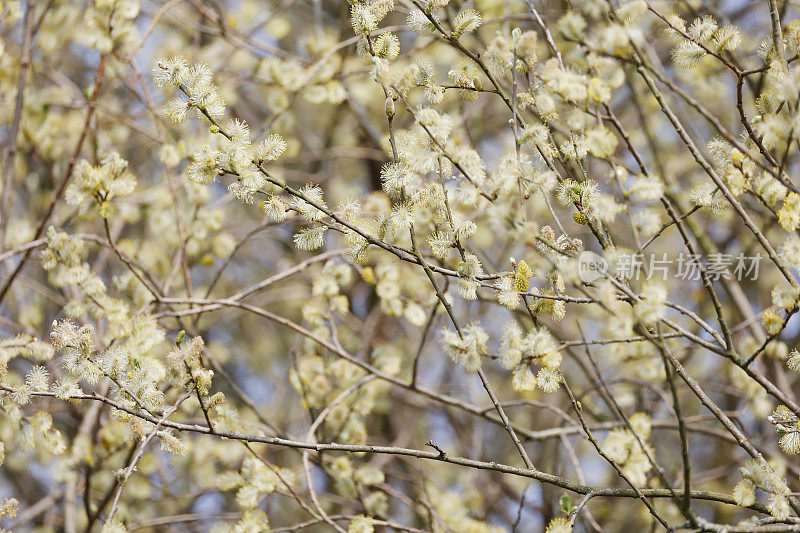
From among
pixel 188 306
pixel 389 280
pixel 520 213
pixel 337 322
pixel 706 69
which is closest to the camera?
pixel 520 213

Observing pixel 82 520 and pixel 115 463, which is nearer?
pixel 115 463

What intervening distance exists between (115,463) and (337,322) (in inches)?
79.8

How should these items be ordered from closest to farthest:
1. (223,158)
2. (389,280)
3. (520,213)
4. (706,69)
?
(520,213) < (223,158) < (389,280) < (706,69)

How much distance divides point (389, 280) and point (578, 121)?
1248 millimetres

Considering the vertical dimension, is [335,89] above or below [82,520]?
above

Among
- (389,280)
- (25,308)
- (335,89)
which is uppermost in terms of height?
(335,89)

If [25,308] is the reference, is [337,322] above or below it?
above

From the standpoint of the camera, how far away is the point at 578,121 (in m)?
1.70

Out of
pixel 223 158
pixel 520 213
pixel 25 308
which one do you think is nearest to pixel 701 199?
pixel 520 213

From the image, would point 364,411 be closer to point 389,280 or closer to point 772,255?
point 389,280

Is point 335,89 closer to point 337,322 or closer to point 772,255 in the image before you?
point 772,255

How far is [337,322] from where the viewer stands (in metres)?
5.14

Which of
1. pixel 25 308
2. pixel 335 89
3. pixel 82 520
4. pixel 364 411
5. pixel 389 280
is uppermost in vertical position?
pixel 335 89

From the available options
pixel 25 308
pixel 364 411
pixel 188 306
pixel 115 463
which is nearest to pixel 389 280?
pixel 364 411
